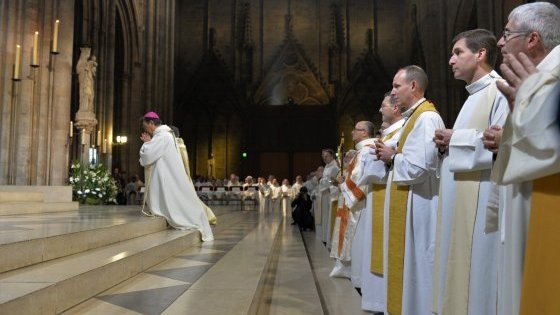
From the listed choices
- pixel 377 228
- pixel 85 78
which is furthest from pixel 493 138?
pixel 85 78

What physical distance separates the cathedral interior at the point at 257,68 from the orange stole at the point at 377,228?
Result: 42.4ft

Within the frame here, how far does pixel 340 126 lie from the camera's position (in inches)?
1014

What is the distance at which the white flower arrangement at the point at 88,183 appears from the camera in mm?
12008

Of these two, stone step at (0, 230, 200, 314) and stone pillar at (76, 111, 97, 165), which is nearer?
stone step at (0, 230, 200, 314)

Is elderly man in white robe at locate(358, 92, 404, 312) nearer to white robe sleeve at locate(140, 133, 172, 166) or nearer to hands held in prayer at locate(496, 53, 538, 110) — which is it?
hands held in prayer at locate(496, 53, 538, 110)

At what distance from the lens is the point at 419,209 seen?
3.17 metres

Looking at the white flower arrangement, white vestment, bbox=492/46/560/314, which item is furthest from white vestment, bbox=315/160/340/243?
white vestment, bbox=492/46/560/314

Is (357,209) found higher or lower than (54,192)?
higher

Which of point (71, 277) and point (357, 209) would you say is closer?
point (71, 277)

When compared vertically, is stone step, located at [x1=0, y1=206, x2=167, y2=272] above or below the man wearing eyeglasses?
below

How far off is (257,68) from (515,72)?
88.3ft

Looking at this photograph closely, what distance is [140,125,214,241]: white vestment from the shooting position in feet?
23.5

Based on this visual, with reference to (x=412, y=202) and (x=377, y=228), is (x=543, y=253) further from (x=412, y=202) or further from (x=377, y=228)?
(x=377, y=228)

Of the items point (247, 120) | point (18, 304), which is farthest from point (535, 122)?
point (247, 120)
